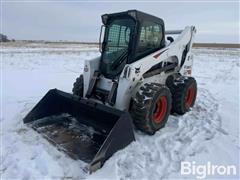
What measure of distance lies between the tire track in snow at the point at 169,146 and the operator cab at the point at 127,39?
1.58 m

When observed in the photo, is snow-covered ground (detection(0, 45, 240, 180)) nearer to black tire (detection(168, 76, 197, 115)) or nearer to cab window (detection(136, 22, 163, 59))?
black tire (detection(168, 76, 197, 115))

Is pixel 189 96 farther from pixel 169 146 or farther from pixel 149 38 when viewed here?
pixel 169 146

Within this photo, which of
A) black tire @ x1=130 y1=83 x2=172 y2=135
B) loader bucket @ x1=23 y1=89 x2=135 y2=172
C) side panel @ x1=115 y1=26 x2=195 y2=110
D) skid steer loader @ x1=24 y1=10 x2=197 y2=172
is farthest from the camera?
side panel @ x1=115 y1=26 x2=195 y2=110

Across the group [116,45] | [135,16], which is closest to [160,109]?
[116,45]

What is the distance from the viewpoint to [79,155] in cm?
376

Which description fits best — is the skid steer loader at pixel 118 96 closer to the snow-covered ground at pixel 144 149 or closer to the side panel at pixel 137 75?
the side panel at pixel 137 75

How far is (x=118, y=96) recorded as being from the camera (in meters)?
4.69

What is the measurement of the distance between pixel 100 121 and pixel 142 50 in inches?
69.0

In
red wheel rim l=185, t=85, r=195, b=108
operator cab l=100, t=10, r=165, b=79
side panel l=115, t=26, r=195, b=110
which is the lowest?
red wheel rim l=185, t=85, r=195, b=108

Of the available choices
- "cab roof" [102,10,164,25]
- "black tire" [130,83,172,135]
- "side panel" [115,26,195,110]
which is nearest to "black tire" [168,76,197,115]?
"side panel" [115,26,195,110]

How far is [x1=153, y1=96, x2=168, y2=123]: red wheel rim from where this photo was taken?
4910 millimetres

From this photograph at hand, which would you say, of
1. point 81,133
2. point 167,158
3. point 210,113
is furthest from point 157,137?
point 210,113

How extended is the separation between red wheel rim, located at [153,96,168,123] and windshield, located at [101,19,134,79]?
3.48 feet

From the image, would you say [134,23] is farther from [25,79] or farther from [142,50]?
[25,79]
